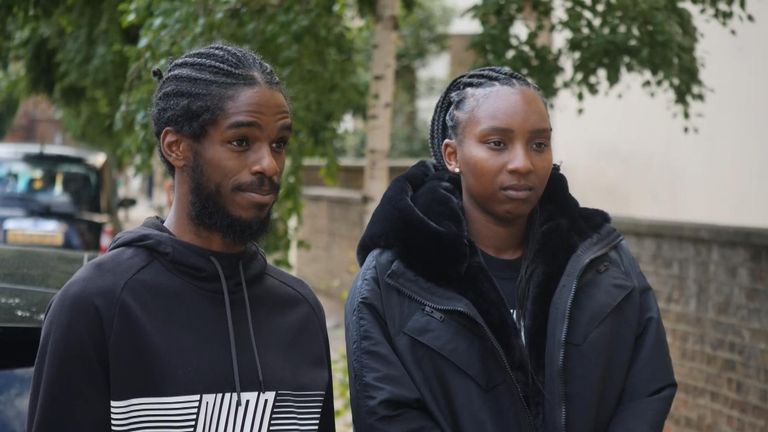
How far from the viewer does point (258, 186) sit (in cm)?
257

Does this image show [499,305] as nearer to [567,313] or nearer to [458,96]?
[567,313]

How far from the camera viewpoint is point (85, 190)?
39.5 ft

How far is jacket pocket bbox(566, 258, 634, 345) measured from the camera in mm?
3135

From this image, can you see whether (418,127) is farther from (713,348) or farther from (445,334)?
(445,334)

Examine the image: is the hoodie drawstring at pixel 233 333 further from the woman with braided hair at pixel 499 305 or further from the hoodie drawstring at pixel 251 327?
the woman with braided hair at pixel 499 305

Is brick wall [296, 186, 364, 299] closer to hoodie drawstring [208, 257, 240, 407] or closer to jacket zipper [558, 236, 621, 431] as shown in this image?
jacket zipper [558, 236, 621, 431]

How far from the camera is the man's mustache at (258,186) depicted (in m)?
2.56

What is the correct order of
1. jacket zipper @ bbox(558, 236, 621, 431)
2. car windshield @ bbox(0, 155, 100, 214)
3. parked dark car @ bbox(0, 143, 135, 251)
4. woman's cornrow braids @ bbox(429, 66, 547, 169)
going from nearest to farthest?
jacket zipper @ bbox(558, 236, 621, 431), woman's cornrow braids @ bbox(429, 66, 547, 169), parked dark car @ bbox(0, 143, 135, 251), car windshield @ bbox(0, 155, 100, 214)

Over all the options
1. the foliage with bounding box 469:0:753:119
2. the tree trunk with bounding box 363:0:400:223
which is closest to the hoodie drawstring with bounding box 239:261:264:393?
the foliage with bounding box 469:0:753:119

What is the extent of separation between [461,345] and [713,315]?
4.77 meters

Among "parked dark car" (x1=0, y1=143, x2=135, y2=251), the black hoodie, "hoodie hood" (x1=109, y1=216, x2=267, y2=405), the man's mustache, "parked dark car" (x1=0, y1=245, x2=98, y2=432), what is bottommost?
"parked dark car" (x1=0, y1=143, x2=135, y2=251)

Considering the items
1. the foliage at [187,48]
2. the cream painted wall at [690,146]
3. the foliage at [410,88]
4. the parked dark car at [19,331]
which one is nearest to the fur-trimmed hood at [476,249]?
the parked dark car at [19,331]

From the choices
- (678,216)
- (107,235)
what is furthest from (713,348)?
(107,235)

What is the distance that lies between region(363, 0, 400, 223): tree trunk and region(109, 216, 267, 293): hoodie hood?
4830 millimetres
